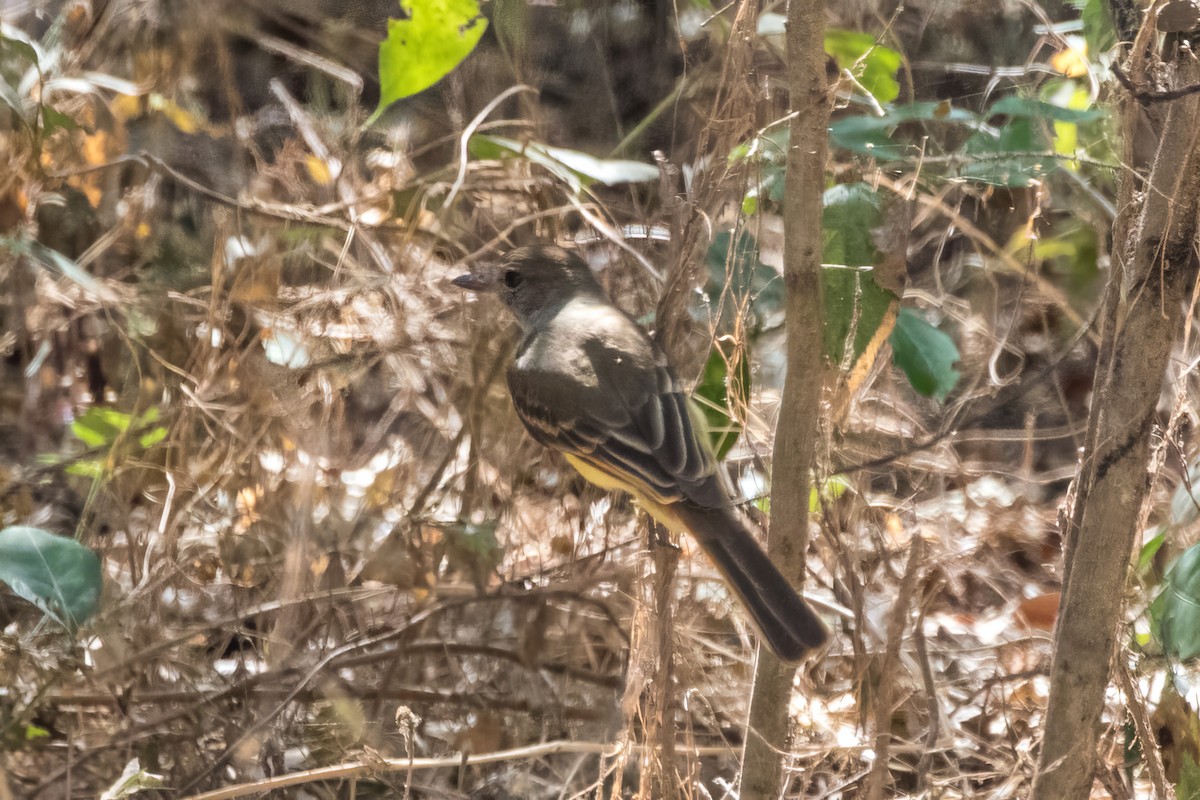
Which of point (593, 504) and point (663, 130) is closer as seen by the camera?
point (593, 504)

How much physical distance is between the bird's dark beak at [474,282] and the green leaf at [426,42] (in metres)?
0.56

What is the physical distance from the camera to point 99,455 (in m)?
4.21

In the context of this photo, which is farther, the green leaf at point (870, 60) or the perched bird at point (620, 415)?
the green leaf at point (870, 60)

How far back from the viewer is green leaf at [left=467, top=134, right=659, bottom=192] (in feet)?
10.7

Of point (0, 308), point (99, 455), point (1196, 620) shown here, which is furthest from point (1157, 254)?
point (0, 308)

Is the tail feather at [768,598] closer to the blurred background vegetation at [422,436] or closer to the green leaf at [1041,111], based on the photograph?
the blurred background vegetation at [422,436]

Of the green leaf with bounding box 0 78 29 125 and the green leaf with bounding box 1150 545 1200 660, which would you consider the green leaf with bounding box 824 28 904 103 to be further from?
the green leaf with bounding box 0 78 29 125

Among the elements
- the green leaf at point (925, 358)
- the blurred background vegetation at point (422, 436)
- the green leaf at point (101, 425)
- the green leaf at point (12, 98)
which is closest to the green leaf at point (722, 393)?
the blurred background vegetation at point (422, 436)

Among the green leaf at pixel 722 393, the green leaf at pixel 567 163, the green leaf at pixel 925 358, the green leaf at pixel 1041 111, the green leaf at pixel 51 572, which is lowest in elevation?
the green leaf at pixel 51 572

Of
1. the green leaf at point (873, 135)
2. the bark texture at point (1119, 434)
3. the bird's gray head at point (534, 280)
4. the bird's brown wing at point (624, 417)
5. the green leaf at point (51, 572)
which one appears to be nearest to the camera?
the bark texture at point (1119, 434)

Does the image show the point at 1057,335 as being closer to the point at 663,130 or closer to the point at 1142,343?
the point at 663,130

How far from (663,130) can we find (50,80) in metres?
2.32

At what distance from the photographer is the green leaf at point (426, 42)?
3.20 m

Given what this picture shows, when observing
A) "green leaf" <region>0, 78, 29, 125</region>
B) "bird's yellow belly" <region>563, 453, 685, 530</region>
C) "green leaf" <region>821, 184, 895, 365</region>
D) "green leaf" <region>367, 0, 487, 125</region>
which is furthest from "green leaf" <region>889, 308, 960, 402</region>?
"green leaf" <region>0, 78, 29, 125</region>
